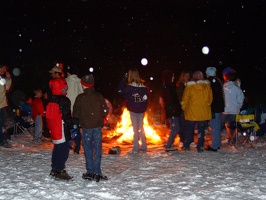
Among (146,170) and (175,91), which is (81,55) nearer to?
(175,91)

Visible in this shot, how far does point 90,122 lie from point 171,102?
334 centimetres

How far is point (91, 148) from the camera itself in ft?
20.5

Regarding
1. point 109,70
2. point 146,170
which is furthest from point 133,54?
point 146,170

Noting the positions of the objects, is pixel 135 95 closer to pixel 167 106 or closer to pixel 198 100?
pixel 167 106

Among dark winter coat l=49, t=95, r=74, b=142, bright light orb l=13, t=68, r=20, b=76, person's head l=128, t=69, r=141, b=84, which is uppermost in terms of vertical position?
bright light orb l=13, t=68, r=20, b=76

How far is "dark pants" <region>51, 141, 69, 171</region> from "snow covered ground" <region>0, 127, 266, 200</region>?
26 cm

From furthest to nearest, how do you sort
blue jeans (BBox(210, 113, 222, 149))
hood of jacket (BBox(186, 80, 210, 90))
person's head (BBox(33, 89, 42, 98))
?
1. person's head (BBox(33, 89, 42, 98))
2. blue jeans (BBox(210, 113, 222, 149))
3. hood of jacket (BBox(186, 80, 210, 90))

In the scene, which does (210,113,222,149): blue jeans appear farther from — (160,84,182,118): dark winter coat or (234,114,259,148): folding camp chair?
(160,84,182,118): dark winter coat

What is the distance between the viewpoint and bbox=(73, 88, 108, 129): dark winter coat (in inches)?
243

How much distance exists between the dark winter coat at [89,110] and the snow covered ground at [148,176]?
3.27 ft

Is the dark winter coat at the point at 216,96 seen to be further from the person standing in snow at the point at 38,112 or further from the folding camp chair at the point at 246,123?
the person standing in snow at the point at 38,112

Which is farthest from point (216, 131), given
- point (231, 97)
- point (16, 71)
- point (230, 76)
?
point (16, 71)

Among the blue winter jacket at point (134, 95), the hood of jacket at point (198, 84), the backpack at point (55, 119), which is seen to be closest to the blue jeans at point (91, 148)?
the backpack at point (55, 119)

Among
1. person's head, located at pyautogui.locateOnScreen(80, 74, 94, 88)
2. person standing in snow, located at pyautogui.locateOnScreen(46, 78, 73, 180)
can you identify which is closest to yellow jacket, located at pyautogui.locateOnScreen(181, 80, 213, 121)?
person's head, located at pyautogui.locateOnScreen(80, 74, 94, 88)
